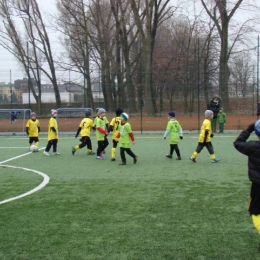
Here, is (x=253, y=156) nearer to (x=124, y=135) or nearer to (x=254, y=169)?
(x=254, y=169)

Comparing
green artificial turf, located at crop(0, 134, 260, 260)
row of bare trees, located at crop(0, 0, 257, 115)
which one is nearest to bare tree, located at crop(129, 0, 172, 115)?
row of bare trees, located at crop(0, 0, 257, 115)

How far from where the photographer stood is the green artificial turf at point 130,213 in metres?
4.64

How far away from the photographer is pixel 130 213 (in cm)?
611

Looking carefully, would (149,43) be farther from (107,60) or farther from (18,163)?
(18,163)

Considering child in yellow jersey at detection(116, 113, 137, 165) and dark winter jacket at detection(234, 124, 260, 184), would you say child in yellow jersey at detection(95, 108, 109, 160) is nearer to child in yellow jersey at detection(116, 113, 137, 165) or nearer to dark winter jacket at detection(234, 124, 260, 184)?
child in yellow jersey at detection(116, 113, 137, 165)

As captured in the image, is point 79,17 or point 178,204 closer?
point 178,204

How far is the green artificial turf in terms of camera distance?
4641mm

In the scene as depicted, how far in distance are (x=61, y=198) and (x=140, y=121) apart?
17997 mm

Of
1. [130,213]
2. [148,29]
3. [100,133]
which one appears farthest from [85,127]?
[148,29]

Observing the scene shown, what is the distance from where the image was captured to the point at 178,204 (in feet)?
21.5

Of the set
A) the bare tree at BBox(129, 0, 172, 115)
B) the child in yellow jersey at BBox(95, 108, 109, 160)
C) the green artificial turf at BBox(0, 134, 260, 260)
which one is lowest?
the green artificial turf at BBox(0, 134, 260, 260)

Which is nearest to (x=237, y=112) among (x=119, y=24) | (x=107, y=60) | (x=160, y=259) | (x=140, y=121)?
(x=140, y=121)

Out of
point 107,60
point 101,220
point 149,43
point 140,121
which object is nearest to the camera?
point 101,220


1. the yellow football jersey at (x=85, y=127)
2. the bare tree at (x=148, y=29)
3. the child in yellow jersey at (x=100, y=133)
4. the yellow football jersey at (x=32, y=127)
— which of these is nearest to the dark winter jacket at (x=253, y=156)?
the child in yellow jersey at (x=100, y=133)
